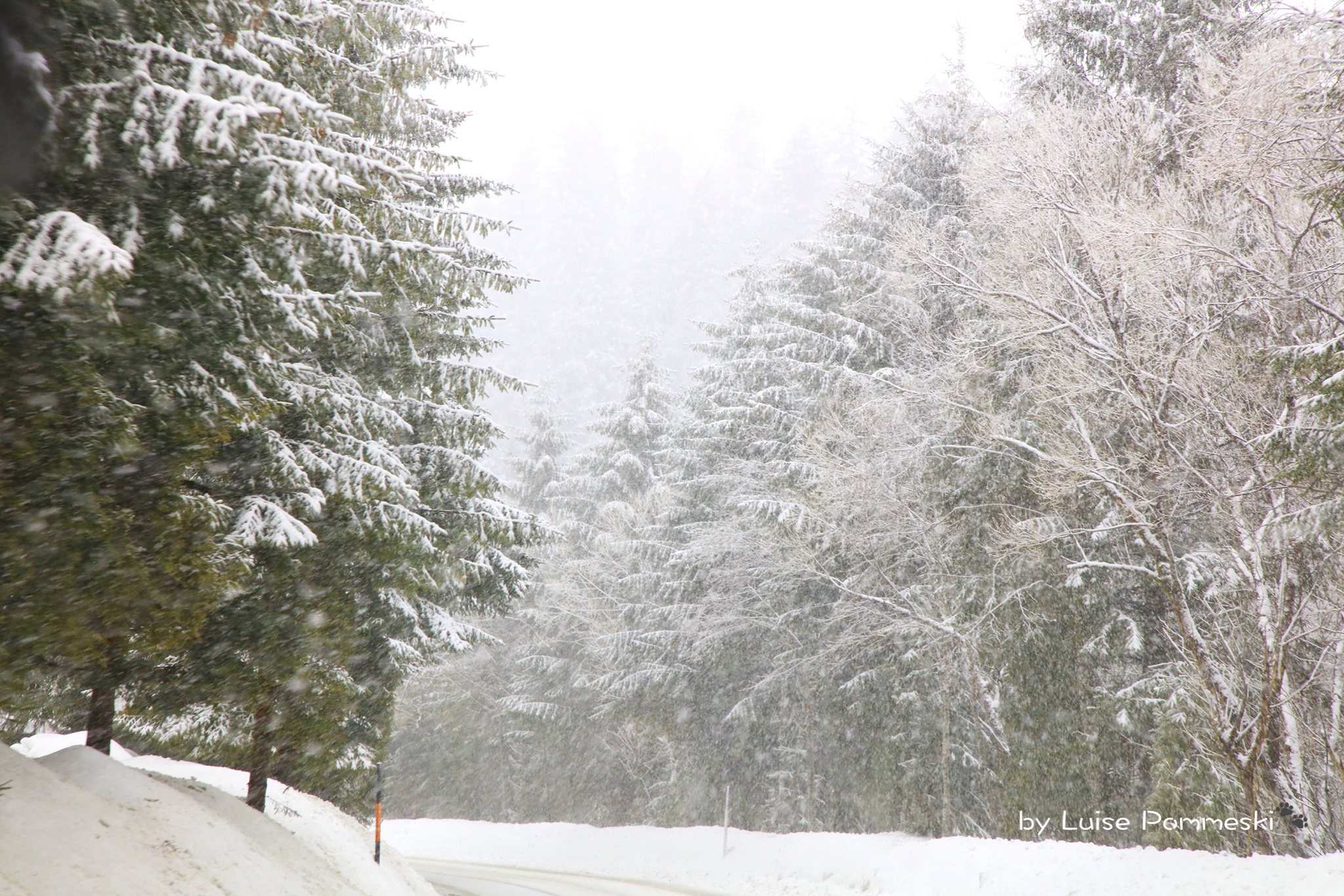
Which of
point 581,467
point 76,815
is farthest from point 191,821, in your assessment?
point 581,467

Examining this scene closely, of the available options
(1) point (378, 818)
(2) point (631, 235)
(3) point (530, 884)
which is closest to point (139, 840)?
(1) point (378, 818)

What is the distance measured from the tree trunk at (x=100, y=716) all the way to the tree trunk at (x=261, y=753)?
3.28 feet

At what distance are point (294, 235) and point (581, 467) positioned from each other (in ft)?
78.1

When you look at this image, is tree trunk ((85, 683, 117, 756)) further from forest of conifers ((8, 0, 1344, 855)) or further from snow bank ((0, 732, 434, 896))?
snow bank ((0, 732, 434, 896))

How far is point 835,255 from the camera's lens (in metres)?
18.7

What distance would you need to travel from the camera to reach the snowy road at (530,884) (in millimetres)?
14398

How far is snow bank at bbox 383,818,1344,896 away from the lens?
29.0ft

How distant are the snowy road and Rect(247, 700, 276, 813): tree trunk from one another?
22.6 ft

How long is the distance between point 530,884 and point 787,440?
386 inches

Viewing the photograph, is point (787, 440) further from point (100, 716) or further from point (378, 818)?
point (100, 716)

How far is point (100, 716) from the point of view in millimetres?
6434

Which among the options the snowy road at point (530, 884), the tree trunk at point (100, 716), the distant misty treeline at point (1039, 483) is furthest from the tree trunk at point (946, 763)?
the tree trunk at point (100, 716)

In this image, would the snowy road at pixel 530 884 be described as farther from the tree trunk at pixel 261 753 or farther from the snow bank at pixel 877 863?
the tree trunk at pixel 261 753

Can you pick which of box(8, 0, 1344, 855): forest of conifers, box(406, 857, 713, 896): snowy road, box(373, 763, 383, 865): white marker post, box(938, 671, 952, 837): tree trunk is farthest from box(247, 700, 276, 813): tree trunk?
box(938, 671, 952, 837): tree trunk
